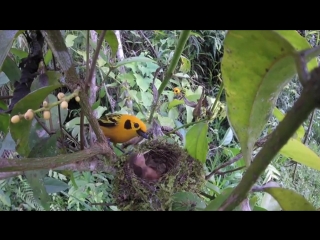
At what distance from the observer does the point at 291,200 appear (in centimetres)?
31

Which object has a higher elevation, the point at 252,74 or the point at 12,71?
the point at 252,74

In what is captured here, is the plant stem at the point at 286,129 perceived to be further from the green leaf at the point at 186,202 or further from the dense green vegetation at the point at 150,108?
the dense green vegetation at the point at 150,108

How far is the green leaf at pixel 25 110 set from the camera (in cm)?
44

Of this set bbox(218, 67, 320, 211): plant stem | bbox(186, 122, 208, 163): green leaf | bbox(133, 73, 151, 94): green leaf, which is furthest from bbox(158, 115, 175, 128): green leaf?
bbox(218, 67, 320, 211): plant stem

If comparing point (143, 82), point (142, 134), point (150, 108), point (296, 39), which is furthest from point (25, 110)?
point (143, 82)

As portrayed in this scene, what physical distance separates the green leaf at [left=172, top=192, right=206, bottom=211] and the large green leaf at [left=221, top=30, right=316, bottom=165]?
95mm

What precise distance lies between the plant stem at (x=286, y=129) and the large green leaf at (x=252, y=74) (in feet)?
0.27

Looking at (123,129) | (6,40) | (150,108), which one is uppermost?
(6,40)

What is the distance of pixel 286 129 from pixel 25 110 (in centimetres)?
34

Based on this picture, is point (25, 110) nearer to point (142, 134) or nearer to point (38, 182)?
point (38, 182)

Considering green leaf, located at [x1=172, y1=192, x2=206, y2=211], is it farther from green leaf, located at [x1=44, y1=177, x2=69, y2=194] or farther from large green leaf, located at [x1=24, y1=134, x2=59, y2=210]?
green leaf, located at [x1=44, y1=177, x2=69, y2=194]

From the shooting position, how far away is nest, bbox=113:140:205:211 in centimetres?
50

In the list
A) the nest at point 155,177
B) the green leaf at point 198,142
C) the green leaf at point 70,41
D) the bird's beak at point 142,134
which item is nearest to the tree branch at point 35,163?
the nest at point 155,177
